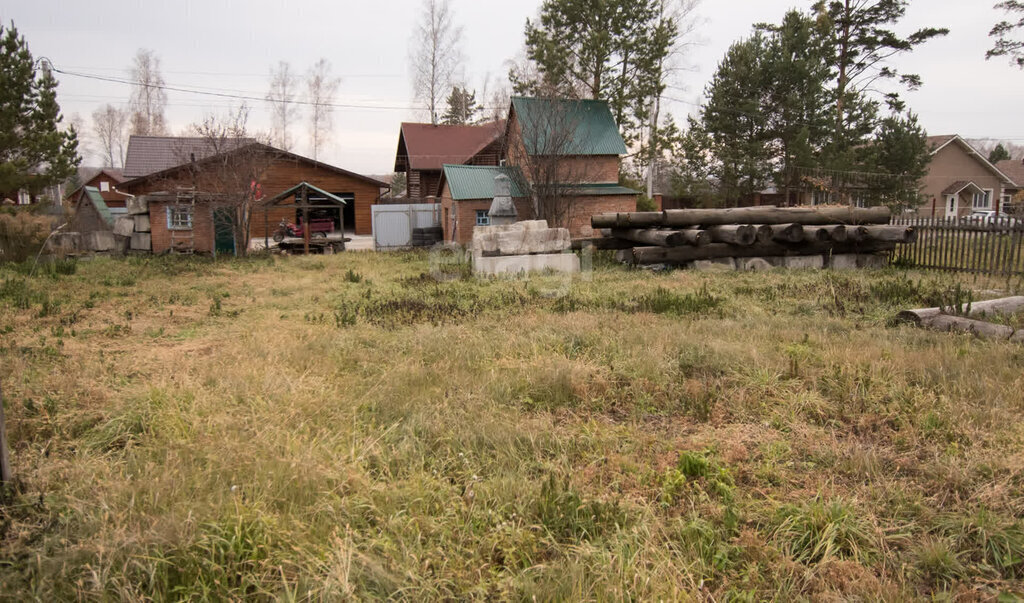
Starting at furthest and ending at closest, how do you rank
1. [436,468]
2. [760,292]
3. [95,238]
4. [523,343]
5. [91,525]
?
1. [95,238]
2. [760,292]
3. [523,343]
4. [436,468]
5. [91,525]

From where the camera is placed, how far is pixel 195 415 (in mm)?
4215

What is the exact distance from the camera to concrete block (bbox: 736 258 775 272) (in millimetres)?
15109

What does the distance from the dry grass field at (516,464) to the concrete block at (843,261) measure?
905cm

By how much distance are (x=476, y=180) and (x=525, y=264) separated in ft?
40.8

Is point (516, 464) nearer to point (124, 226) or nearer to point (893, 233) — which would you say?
point (893, 233)

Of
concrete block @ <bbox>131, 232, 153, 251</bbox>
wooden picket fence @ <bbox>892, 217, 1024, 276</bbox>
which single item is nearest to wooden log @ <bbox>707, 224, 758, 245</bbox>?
wooden picket fence @ <bbox>892, 217, 1024, 276</bbox>

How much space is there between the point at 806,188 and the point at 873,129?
3878 millimetres

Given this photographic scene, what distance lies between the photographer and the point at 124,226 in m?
24.3

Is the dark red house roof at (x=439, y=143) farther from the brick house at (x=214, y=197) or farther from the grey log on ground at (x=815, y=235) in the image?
the grey log on ground at (x=815, y=235)

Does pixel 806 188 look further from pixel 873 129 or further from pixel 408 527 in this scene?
pixel 408 527

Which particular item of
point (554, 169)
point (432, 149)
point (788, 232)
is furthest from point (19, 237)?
point (432, 149)

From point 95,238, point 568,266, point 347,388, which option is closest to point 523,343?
point 347,388

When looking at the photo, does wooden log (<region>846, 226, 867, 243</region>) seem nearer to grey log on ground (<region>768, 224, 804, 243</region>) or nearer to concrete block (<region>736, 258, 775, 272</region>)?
grey log on ground (<region>768, 224, 804, 243</region>)

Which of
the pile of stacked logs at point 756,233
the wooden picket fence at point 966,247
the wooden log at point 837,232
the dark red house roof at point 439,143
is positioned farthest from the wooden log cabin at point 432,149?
the wooden picket fence at point 966,247
